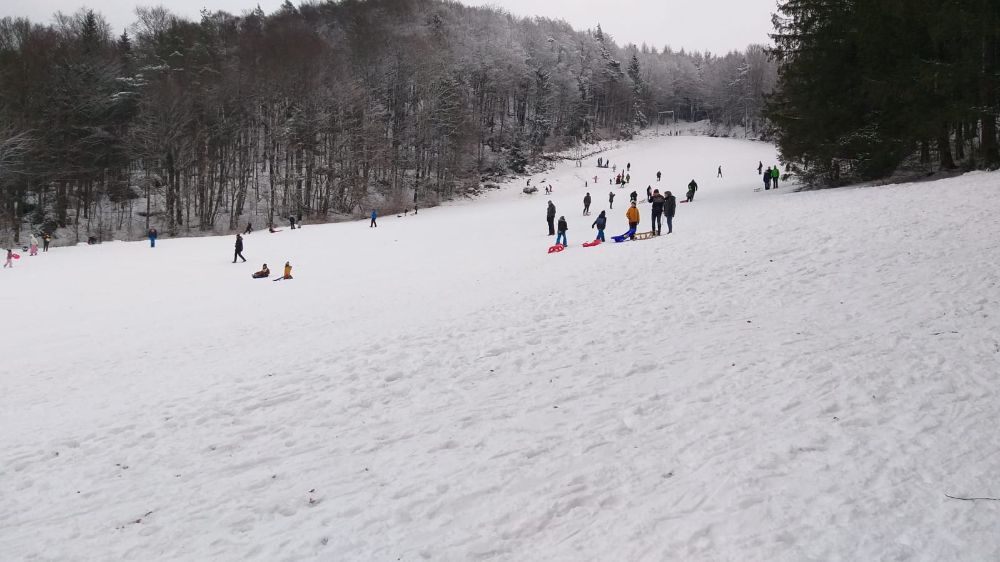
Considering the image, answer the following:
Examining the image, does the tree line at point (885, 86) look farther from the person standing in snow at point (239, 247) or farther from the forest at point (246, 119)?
the person standing in snow at point (239, 247)

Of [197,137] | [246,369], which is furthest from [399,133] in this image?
[246,369]

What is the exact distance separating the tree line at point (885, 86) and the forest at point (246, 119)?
3.78 metres

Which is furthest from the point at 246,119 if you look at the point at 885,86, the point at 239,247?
the point at 885,86

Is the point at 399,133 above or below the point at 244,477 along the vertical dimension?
above

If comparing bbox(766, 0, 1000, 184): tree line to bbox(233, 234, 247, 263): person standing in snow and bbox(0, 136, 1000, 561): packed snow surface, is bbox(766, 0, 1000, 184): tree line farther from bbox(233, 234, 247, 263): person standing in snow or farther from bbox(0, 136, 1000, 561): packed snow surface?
bbox(233, 234, 247, 263): person standing in snow

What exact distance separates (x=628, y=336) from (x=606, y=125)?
104 m

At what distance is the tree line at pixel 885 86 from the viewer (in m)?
18.6

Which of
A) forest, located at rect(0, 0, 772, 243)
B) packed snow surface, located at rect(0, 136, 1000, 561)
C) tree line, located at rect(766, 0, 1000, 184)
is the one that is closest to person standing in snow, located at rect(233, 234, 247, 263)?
packed snow surface, located at rect(0, 136, 1000, 561)

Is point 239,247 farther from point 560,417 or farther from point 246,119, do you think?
point 246,119

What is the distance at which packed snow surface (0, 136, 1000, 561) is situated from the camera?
4086mm

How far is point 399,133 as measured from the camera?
57719 mm

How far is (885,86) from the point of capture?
66.7 feet

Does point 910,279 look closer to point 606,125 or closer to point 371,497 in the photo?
point 371,497

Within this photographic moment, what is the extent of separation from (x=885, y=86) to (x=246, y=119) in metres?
47.9
